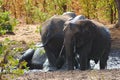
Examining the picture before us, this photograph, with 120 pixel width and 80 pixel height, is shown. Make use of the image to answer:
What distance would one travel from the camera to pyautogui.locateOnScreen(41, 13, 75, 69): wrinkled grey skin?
11.1m

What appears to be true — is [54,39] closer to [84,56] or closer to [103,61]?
[103,61]

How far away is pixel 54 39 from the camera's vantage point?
1113 cm

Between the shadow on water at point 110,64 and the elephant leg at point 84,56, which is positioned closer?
the elephant leg at point 84,56

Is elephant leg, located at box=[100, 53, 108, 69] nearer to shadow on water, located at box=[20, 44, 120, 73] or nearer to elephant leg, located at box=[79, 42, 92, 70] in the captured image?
shadow on water, located at box=[20, 44, 120, 73]

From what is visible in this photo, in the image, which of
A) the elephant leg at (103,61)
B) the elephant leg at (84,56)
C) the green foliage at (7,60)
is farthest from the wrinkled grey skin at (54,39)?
the green foliage at (7,60)

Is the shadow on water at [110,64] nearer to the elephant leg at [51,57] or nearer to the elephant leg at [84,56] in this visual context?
the elephant leg at [51,57]

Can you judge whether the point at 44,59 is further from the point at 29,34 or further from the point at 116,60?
the point at 29,34

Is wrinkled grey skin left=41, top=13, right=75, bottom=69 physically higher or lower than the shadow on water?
higher

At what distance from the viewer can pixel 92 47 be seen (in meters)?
10.2

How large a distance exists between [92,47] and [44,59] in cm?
259

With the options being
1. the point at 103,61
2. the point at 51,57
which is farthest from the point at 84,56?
the point at 51,57

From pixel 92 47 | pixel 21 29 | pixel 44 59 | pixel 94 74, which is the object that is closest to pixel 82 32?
pixel 92 47

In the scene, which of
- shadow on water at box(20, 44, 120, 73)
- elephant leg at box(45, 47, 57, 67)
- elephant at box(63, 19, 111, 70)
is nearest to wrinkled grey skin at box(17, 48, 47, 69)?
shadow on water at box(20, 44, 120, 73)

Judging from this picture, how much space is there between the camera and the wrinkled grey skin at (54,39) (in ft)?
36.3
